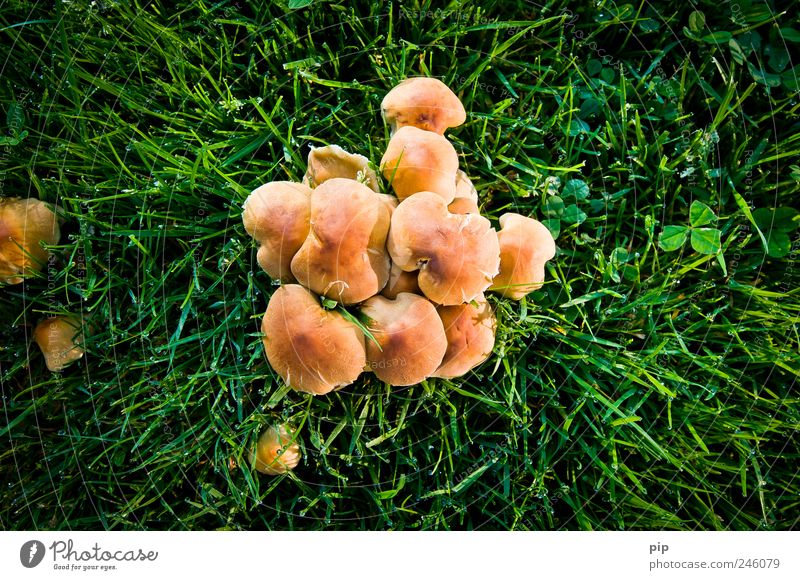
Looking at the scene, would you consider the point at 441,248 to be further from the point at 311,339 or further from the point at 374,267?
the point at 311,339

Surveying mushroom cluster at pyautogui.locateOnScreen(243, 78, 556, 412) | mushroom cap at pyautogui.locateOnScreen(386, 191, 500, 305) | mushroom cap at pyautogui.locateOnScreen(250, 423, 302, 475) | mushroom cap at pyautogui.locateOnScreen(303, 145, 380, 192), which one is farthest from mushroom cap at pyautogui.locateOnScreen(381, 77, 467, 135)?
mushroom cap at pyautogui.locateOnScreen(250, 423, 302, 475)

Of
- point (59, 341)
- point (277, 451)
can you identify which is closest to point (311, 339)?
point (277, 451)

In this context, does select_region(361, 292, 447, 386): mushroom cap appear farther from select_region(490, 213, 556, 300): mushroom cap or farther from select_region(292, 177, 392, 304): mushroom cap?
select_region(490, 213, 556, 300): mushroom cap

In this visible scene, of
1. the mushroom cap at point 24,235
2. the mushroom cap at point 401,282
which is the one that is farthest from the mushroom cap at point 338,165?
the mushroom cap at point 24,235

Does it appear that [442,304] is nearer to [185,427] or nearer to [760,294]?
[185,427]

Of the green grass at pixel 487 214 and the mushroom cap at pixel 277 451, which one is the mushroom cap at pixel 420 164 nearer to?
the green grass at pixel 487 214

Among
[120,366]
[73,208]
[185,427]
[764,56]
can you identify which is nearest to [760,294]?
[764,56]
